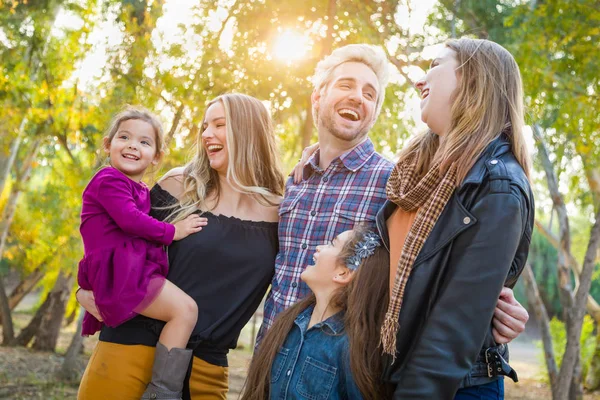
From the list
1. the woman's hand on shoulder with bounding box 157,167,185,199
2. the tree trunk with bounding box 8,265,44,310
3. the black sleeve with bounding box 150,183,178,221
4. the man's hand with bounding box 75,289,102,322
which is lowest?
the tree trunk with bounding box 8,265,44,310

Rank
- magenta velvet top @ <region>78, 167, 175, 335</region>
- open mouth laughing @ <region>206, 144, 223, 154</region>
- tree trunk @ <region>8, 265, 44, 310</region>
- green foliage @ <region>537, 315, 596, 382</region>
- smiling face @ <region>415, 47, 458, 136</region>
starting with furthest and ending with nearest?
tree trunk @ <region>8, 265, 44, 310</region> < green foliage @ <region>537, 315, 596, 382</region> < open mouth laughing @ <region>206, 144, 223, 154</region> < magenta velvet top @ <region>78, 167, 175, 335</region> < smiling face @ <region>415, 47, 458, 136</region>

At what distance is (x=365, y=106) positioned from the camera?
324 cm

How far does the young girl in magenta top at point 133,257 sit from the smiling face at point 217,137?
12.1 inches

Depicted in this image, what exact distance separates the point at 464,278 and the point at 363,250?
2.17ft

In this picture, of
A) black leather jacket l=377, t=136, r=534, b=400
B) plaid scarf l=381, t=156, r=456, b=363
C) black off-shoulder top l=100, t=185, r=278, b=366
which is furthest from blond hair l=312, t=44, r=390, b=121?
black leather jacket l=377, t=136, r=534, b=400

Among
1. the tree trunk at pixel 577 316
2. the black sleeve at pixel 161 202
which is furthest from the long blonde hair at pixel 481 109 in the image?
the tree trunk at pixel 577 316

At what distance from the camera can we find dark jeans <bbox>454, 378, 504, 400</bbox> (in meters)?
2.06

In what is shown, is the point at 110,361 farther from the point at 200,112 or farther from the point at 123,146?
the point at 200,112

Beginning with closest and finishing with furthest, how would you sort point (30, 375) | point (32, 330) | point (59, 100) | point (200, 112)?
point (200, 112) < point (59, 100) < point (30, 375) < point (32, 330)

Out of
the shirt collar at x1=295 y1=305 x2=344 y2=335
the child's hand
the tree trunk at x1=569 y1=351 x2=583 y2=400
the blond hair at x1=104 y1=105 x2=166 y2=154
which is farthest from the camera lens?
the tree trunk at x1=569 y1=351 x2=583 y2=400

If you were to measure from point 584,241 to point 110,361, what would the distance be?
43.3 feet

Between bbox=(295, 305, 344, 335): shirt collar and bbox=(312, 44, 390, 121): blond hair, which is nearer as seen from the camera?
bbox=(295, 305, 344, 335): shirt collar

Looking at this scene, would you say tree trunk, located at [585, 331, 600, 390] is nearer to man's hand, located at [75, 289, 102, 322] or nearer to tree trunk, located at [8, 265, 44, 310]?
tree trunk, located at [8, 265, 44, 310]

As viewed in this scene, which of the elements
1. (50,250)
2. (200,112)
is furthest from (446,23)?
(50,250)
